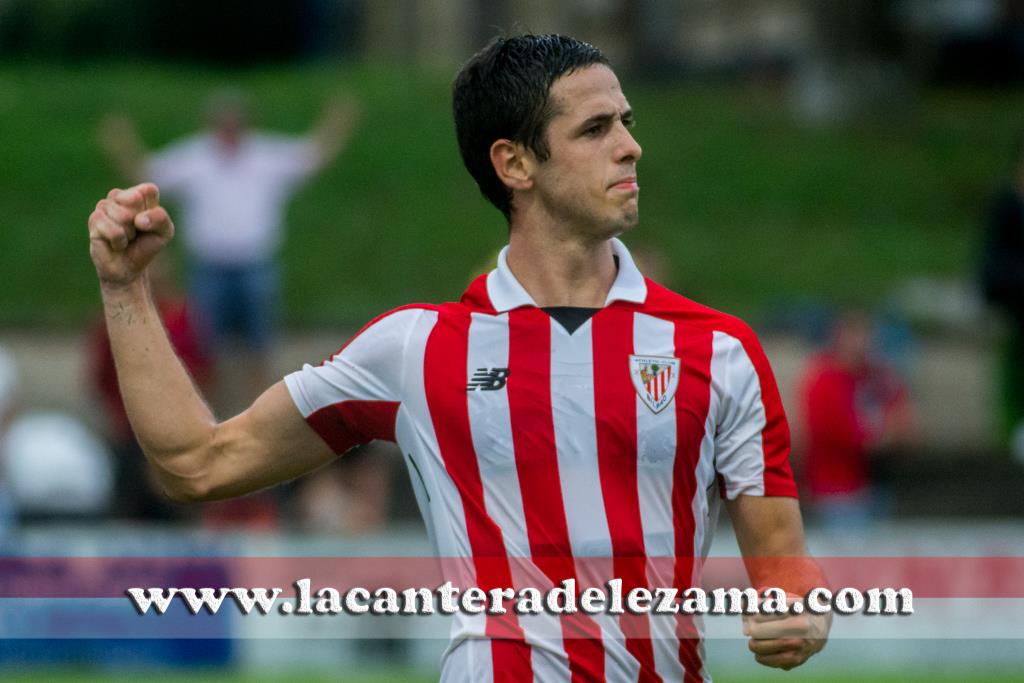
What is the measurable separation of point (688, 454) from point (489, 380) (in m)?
0.45

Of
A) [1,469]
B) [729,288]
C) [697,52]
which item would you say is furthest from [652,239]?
[697,52]

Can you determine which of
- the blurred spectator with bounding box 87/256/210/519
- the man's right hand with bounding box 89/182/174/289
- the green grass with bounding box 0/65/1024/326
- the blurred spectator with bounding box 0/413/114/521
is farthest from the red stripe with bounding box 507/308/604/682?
the green grass with bounding box 0/65/1024/326

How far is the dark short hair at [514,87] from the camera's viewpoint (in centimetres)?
407

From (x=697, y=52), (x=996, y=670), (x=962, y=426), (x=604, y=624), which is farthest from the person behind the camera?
(x=697, y=52)

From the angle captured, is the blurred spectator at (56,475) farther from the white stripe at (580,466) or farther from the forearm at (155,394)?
the white stripe at (580,466)

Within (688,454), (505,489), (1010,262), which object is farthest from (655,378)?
(1010,262)

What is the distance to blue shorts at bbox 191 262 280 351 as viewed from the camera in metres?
13.3

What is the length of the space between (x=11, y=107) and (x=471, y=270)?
9.20 meters

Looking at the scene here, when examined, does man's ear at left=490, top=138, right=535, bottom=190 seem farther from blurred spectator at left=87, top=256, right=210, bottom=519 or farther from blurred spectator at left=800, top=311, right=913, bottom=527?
blurred spectator at left=800, top=311, right=913, bottom=527

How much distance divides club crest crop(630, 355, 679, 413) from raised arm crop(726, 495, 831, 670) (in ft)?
0.91

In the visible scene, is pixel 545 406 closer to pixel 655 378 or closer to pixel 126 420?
pixel 655 378

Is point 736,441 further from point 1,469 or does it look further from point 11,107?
point 11,107

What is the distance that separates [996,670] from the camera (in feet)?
37.4

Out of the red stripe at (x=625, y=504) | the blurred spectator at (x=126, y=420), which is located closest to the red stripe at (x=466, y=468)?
the red stripe at (x=625, y=504)
